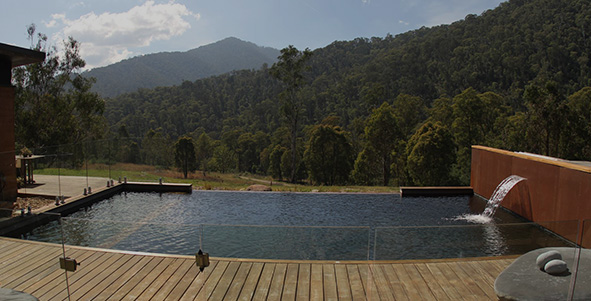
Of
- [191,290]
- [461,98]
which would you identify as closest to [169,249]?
[191,290]

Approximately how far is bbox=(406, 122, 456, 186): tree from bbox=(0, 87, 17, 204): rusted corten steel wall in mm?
15926

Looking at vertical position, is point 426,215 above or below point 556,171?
below

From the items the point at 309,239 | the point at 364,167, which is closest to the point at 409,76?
the point at 364,167

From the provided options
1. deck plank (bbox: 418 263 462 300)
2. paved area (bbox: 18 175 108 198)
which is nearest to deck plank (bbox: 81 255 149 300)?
deck plank (bbox: 418 263 462 300)

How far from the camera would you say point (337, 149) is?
83.4 feet

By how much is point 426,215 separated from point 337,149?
15979 mm

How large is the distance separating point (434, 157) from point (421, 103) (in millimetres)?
18880

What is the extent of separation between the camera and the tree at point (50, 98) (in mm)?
20844

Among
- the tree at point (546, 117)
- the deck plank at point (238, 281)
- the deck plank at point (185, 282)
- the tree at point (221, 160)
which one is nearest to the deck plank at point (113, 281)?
the deck plank at point (185, 282)

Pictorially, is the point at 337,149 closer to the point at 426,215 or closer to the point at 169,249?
the point at 426,215

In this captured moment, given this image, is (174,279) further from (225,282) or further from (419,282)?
(419,282)

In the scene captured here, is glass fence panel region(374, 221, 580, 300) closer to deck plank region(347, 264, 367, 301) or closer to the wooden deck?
the wooden deck

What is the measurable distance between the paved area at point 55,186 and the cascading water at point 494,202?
33.3 ft

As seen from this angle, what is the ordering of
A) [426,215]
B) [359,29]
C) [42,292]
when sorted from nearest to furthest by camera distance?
[42,292] < [426,215] < [359,29]
